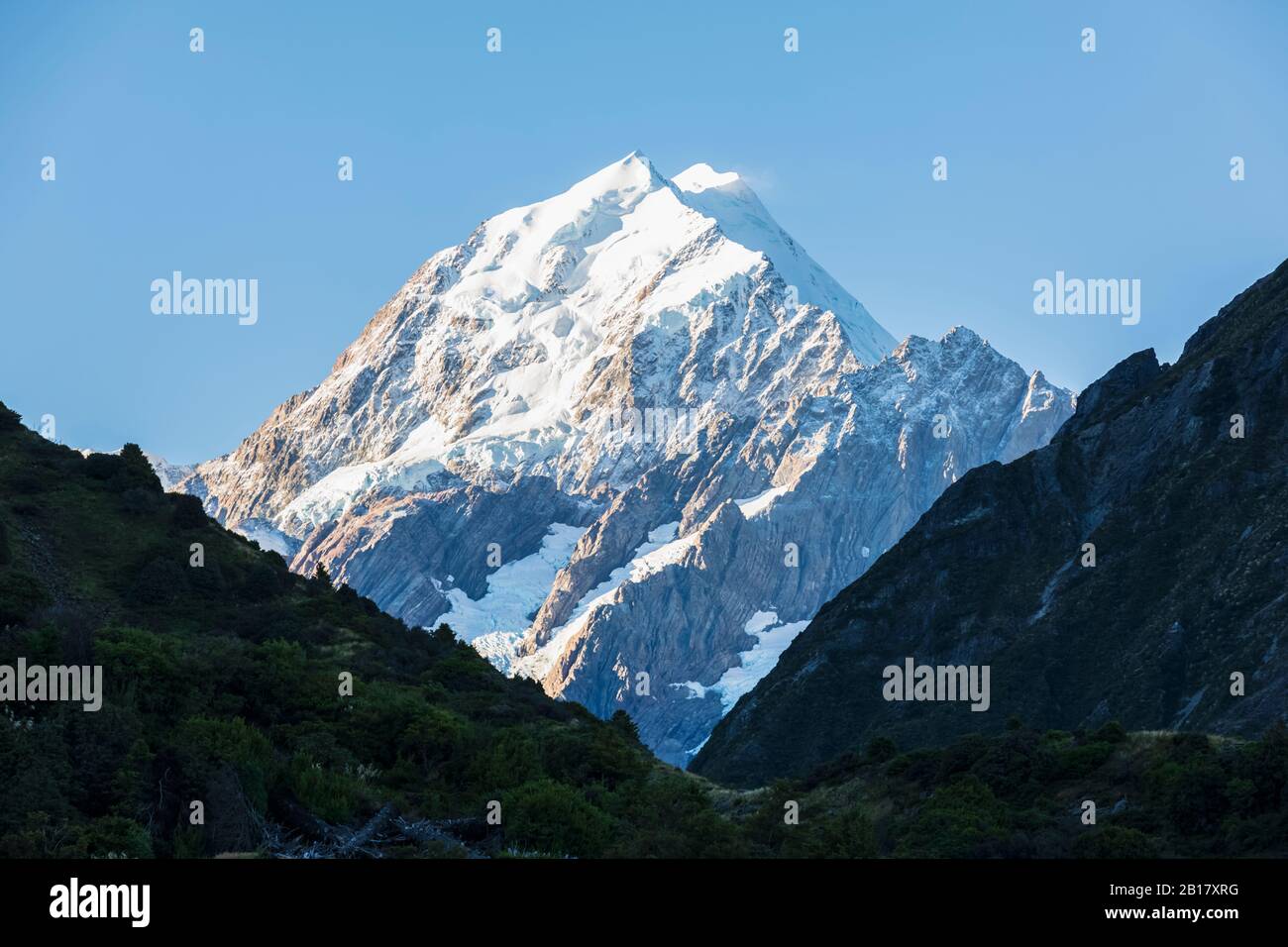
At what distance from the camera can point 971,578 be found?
173500mm

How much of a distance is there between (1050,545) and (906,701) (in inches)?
1076

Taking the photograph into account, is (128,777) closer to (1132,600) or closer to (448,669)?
(448,669)
